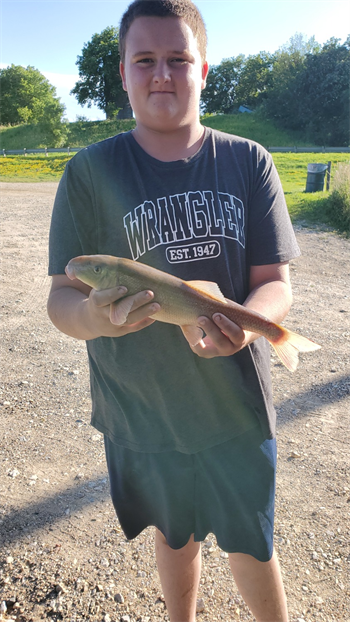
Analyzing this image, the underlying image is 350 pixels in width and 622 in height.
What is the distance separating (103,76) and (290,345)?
225 feet

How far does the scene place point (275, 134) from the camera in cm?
5069

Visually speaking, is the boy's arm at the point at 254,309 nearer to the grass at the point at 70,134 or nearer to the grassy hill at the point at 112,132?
the grassy hill at the point at 112,132

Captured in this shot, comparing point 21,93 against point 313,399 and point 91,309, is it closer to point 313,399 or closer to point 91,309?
point 313,399

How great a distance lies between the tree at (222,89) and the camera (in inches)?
2753

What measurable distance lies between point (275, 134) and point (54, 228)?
5380 cm

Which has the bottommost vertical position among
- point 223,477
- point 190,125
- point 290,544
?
point 290,544

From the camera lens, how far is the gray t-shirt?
72.6 inches

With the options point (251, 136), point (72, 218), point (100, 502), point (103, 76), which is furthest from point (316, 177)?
point (103, 76)

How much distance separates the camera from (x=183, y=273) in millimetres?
1867

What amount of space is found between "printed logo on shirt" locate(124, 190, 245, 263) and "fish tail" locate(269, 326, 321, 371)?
1.44 ft

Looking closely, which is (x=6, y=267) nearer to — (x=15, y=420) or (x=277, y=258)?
(x=15, y=420)

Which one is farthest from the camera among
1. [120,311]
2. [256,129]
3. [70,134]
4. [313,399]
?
[70,134]

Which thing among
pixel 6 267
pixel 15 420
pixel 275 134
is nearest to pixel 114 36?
pixel 275 134

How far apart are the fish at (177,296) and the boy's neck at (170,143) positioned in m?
0.54
